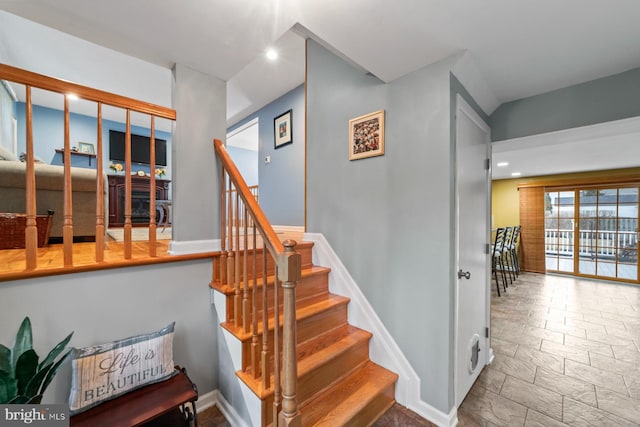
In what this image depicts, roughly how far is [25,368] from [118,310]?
387mm

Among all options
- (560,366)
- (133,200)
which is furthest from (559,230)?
(133,200)

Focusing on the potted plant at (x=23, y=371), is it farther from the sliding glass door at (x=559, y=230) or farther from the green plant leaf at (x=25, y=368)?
the sliding glass door at (x=559, y=230)

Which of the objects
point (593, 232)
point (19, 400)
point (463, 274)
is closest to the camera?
point (19, 400)

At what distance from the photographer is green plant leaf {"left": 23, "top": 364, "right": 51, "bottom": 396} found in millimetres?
1035

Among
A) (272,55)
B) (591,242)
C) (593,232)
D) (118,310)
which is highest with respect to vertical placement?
(272,55)

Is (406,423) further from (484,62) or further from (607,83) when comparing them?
(607,83)

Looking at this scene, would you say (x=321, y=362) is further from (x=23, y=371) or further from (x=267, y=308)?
(x=23, y=371)

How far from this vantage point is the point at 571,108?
5.90ft

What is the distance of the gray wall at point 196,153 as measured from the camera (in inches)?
63.9

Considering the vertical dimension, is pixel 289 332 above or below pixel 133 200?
below

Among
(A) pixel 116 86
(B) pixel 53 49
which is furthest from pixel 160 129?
(B) pixel 53 49

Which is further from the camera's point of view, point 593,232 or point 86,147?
point 593,232

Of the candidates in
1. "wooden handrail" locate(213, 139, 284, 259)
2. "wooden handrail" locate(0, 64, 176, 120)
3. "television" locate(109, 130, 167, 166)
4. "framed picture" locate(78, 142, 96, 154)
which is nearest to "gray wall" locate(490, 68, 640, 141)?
"wooden handrail" locate(213, 139, 284, 259)

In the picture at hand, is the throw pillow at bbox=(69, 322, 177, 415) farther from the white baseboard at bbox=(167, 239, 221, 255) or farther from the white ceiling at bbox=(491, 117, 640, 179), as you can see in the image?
the white ceiling at bbox=(491, 117, 640, 179)
